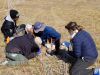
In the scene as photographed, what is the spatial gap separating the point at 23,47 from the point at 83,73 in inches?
69.6

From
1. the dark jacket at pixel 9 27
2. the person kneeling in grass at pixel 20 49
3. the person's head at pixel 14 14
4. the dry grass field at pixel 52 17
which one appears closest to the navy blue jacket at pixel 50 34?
the dry grass field at pixel 52 17

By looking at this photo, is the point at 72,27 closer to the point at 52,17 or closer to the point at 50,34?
the point at 50,34

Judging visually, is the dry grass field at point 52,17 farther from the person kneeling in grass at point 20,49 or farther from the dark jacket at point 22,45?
the dark jacket at point 22,45

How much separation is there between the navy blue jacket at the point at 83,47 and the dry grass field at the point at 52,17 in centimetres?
63

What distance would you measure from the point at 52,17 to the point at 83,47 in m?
5.76

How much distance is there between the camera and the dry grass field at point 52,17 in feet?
31.4

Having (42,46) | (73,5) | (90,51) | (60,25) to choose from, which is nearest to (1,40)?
(42,46)

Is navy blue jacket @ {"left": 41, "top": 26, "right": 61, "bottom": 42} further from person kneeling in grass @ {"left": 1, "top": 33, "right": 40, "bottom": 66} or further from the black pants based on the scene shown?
person kneeling in grass @ {"left": 1, "top": 33, "right": 40, "bottom": 66}

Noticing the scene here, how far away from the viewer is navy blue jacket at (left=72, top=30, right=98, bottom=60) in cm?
895

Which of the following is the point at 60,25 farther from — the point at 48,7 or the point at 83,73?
the point at 83,73

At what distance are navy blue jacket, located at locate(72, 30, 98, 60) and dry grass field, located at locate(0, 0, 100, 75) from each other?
63cm

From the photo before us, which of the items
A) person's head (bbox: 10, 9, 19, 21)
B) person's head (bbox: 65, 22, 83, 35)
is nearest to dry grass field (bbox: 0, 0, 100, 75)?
person's head (bbox: 10, 9, 19, 21)

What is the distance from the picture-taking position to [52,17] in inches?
578

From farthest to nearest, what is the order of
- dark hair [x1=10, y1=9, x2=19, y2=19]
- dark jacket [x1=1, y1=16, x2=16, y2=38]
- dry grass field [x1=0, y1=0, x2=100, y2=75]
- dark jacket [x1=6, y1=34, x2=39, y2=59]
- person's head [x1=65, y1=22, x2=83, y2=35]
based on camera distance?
1. dark jacket [x1=1, y1=16, x2=16, y2=38]
2. dark hair [x1=10, y1=9, x2=19, y2=19]
3. dark jacket [x1=6, y1=34, x2=39, y2=59]
4. dry grass field [x1=0, y1=0, x2=100, y2=75]
5. person's head [x1=65, y1=22, x2=83, y2=35]
